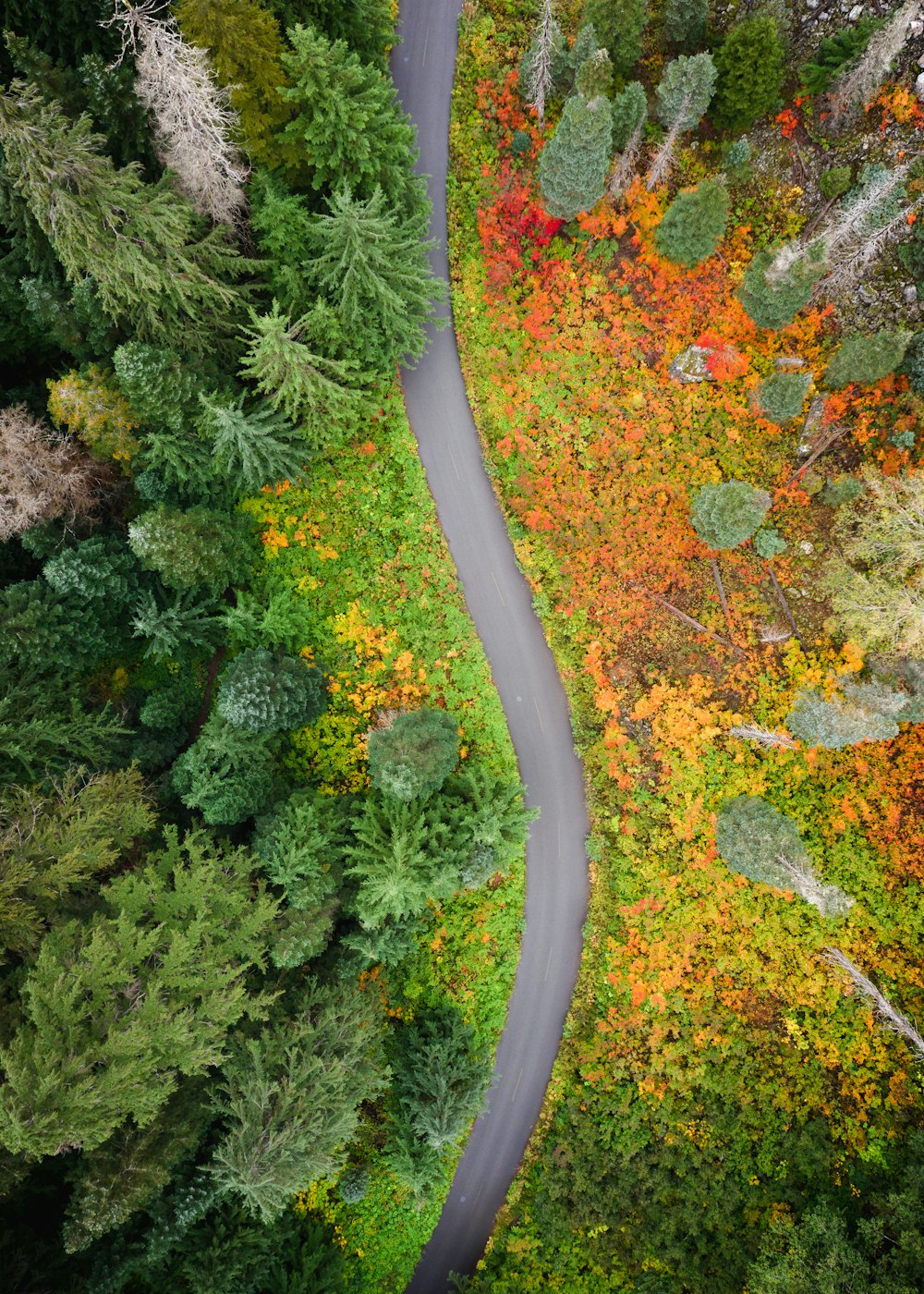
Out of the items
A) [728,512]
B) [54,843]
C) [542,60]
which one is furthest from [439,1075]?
[542,60]

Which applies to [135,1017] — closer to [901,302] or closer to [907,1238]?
[907,1238]

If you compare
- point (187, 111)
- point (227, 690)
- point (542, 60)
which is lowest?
point (227, 690)

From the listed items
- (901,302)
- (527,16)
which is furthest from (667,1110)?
(527,16)

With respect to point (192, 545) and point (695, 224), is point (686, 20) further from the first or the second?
point (192, 545)

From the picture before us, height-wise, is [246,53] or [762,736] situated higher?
[246,53]

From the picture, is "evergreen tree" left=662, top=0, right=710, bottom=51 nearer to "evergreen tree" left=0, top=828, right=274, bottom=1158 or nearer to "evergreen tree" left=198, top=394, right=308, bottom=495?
"evergreen tree" left=198, top=394, right=308, bottom=495

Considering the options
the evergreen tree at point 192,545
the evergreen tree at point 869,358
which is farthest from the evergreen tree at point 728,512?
the evergreen tree at point 192,545

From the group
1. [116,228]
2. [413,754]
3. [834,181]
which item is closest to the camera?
[116,228]
